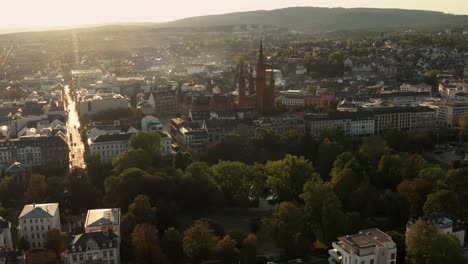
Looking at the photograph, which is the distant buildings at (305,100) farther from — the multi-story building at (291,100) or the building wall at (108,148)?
the building wall at (108,148)

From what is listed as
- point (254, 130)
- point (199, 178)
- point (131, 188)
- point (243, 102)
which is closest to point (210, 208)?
point (199, 178)

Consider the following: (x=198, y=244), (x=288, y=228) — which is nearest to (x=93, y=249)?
(x=198, y=244)

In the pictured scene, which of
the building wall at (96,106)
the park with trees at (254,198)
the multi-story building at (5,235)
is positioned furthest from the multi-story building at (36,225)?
the building wall at (96,106)

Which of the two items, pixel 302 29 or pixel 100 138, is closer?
pixel 100 138

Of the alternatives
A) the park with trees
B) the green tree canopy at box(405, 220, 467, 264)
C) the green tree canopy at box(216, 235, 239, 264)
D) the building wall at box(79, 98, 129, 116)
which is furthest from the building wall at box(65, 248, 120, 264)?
the building wall at box(79, 98, 129, 116)

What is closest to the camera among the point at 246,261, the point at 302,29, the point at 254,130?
the point at 246,261

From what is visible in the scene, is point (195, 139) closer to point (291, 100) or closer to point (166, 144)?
point (166, 144)

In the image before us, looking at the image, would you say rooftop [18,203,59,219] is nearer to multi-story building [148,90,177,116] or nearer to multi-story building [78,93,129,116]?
multi-story building [78,93,129,116]

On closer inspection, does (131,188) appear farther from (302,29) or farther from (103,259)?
(302,29)
